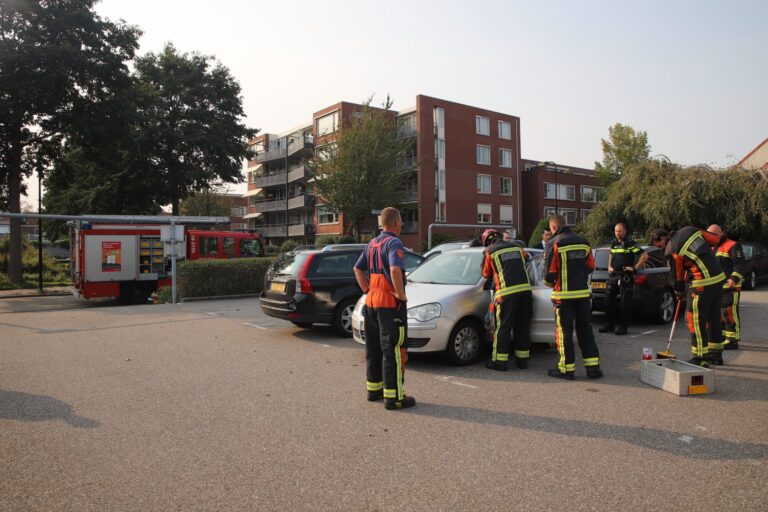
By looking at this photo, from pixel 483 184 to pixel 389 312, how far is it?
1855 inches

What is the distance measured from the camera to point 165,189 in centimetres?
3475

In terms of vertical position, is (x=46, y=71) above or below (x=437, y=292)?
above

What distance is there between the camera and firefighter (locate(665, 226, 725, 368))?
21.5ft

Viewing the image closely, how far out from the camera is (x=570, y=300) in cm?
622

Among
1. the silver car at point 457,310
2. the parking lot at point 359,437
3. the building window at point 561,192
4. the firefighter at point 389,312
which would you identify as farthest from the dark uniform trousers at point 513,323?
the building window at point 561,192

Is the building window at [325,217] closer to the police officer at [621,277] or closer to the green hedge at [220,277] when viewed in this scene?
the green hedge at [220,277]

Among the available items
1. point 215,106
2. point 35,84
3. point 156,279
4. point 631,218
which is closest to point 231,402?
point 156,279

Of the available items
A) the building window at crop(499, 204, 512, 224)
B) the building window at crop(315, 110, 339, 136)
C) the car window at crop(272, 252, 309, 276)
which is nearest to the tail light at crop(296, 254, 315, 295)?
the car window at crop(272, 252, 309, 276)

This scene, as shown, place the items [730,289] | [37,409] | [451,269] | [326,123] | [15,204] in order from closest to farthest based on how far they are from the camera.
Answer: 1. [37,409]
2. [730,289]
3. [451,269]
4. [15,204]
5. [326,123]

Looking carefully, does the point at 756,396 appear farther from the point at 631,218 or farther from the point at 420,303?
the point at 631,218

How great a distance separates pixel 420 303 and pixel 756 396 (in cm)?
357

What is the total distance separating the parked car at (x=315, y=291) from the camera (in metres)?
9.27

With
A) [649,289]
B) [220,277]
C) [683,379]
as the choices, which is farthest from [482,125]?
A: [683,379]

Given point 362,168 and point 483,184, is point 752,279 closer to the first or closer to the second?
point 362,168
